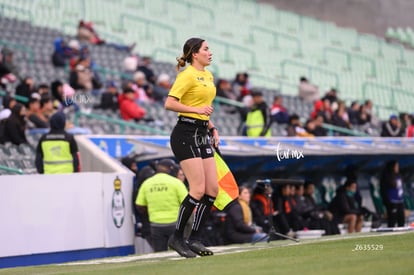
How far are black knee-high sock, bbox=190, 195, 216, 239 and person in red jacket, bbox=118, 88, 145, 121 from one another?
11.0 meters

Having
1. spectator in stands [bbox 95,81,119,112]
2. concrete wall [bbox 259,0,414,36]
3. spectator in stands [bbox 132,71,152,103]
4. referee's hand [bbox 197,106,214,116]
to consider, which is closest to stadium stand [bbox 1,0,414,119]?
concrete wall [bbox 259,0,414,36]

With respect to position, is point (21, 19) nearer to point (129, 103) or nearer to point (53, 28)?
point (53, 28)

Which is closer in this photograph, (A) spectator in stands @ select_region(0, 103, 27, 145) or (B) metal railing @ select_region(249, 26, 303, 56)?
(A) spectator in stands @ select_region(0, 103, 27, 145)

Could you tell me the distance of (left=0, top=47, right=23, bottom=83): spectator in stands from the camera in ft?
69.8

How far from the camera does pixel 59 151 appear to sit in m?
14.8

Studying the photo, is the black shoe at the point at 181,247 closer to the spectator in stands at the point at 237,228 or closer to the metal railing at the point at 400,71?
the spectator in stands at the point at 237,228

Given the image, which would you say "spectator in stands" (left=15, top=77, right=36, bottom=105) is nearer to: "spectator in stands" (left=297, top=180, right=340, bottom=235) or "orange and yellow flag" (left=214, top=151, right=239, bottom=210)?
"spectator in stands" (left=297, top=180, right=340, bottom=235)

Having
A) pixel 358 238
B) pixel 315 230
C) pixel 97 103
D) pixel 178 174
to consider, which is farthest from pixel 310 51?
pixel 358 238

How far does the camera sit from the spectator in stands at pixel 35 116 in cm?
1769

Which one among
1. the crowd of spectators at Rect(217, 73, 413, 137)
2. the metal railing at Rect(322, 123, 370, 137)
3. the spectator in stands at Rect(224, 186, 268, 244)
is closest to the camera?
the spectator in stands at Rect(224, 186, 268, 244)

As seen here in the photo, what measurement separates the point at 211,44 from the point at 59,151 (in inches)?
714

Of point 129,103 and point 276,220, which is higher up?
point 129,103

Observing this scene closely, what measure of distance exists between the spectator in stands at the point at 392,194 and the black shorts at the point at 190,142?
1114cm

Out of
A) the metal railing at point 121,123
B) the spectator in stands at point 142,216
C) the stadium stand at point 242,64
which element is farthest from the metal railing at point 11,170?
the metal railing at point 121,123
